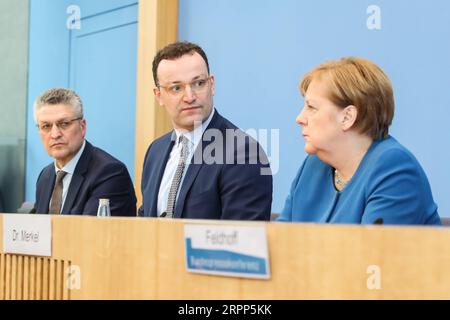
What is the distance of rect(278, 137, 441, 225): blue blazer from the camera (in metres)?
1.75

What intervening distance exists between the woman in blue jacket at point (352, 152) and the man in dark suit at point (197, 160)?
1.08ft

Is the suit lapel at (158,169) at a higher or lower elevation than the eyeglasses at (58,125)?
lower

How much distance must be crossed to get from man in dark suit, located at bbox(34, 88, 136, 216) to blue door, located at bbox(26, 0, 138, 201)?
1041mm

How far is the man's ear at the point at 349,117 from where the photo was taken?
1.91 m

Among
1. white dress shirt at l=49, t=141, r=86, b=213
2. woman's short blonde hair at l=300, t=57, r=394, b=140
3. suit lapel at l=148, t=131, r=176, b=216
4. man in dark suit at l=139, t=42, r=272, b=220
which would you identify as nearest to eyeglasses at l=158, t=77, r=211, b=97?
man in dark suit at l=139, t=42, r=272, b=220

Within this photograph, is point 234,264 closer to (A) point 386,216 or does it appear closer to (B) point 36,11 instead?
(A) point 386,216

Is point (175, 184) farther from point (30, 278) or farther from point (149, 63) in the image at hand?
point (149, 63)

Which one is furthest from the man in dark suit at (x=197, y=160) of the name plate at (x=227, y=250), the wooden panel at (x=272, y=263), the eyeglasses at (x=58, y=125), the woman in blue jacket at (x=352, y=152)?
the name plate at (x=227, y=250)

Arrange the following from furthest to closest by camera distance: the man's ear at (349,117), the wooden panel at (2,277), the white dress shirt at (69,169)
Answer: the white dress shirt at (69,169)
the man's ear at (349,117)
the wooden panel at (2,277)

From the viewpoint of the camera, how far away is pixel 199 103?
8.21 feet

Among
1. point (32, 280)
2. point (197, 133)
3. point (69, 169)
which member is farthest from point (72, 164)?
point (32, 280)

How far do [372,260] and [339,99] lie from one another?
0.90 m

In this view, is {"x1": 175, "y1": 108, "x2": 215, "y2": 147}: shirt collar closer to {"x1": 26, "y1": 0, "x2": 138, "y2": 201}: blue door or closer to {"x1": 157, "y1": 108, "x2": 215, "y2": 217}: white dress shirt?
{"x1": 157, "y1": 108, "x2": 215, "y2": 217}: white dress shirt

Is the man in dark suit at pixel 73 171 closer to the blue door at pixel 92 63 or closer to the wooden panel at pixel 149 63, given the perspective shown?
the wooden panel at pixel 149 63
